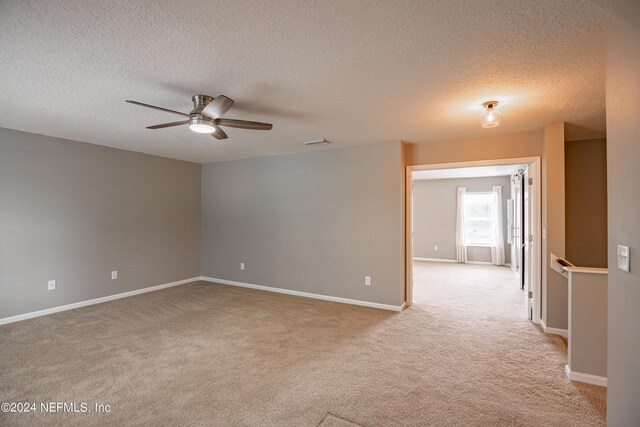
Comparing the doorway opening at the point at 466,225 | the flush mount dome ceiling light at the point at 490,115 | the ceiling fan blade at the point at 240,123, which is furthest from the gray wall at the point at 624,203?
the doorway opening at the point at 466,225

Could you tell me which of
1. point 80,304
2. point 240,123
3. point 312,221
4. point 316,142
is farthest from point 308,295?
point 80,304

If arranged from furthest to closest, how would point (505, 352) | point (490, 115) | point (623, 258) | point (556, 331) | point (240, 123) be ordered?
point (556, 331) → point (505, 352) → point (490, 115) → point (240, 123) → point (623, 258)

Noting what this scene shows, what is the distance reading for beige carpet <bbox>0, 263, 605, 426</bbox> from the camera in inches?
81.9

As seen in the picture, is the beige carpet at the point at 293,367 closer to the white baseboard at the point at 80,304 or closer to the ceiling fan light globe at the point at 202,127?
the white baseboard at the point at 80,304

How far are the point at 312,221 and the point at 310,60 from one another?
320cm

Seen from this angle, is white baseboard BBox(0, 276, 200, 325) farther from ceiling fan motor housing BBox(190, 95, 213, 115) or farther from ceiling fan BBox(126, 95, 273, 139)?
ceiling fan motor housing BBox(190, 95, 213, 115)

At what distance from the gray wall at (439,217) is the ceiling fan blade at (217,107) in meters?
7.78

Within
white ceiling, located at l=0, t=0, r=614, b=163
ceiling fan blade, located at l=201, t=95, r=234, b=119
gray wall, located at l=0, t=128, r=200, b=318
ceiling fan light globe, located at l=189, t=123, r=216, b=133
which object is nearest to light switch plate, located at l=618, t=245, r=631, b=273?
white ceiling, located at l=0, t=0, r=614, b=163

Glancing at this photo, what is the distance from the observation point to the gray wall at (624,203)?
1343 mm

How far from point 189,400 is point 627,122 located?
309cm

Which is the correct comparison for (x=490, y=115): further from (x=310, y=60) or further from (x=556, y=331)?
(x=556, y=331)

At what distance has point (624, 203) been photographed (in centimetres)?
146

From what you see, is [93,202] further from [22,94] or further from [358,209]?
[358,209]

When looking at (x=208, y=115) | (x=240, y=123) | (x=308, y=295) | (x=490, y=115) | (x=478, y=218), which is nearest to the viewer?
(x=208, y=115)
